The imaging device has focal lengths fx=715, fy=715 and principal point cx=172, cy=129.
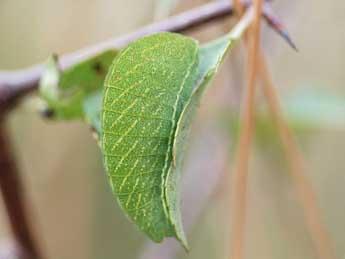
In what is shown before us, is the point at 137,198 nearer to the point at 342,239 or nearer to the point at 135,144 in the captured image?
the point at 135,144

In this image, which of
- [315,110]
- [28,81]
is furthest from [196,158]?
[28,81]

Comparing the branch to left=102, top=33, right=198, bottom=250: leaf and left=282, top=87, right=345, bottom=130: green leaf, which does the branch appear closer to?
left=102, top=33, right=198, bottom=250: leaf

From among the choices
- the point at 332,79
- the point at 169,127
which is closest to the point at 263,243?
the point at 332,79

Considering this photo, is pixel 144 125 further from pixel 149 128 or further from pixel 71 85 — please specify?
pixel 71 85

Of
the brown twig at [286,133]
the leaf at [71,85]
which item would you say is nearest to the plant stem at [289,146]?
→ the brown twig at [286,133]

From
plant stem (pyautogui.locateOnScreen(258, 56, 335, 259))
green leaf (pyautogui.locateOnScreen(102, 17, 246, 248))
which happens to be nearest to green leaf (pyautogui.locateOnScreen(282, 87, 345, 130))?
plant stem (pyautogui.locateOnScreen(258, 56, 335, 259))

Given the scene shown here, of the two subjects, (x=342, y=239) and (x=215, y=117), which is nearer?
(x=215, y=117)
